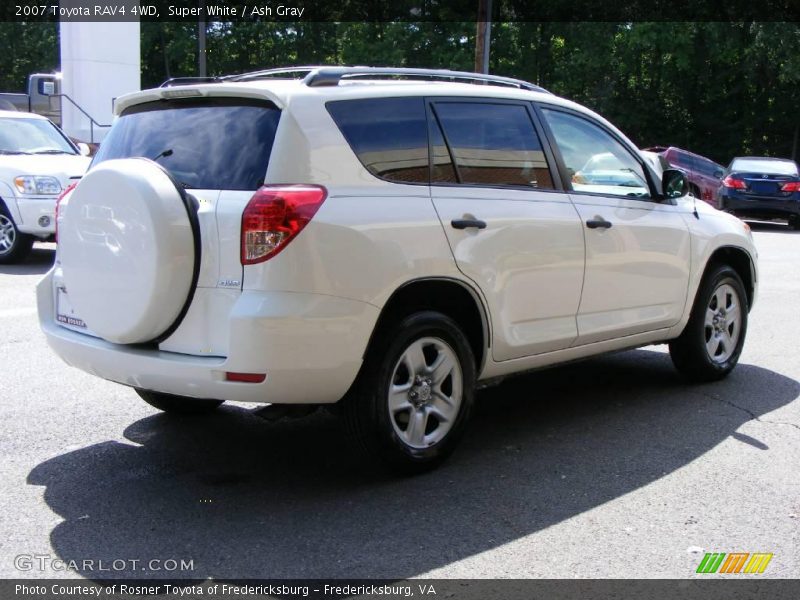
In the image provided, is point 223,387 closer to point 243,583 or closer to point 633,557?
point 243,583

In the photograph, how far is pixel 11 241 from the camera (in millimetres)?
11633

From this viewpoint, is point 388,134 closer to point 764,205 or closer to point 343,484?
point 343,484

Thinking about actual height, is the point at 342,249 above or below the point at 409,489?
above

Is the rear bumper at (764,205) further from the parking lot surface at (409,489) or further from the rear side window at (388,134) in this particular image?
the rear side window at (388,134)

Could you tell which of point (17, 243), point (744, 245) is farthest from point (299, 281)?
point (17, 243)

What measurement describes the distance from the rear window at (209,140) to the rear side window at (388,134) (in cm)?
35

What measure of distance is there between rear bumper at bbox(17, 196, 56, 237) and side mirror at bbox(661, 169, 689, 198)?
7.81m

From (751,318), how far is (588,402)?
147 inches

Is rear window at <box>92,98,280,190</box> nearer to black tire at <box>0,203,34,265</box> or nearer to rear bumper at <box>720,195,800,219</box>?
black tire at <box>0,203,34,265</box>

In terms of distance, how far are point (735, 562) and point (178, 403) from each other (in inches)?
121

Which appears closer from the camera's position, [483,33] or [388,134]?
[388,134]

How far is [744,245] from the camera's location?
665 cm

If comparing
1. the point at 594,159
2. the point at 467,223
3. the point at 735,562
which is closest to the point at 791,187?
the point at 594,159

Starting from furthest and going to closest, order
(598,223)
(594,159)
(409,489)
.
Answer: (594,159), (598,223), (409,489)
